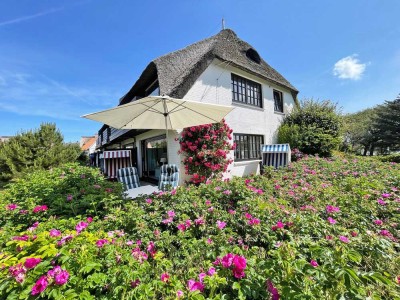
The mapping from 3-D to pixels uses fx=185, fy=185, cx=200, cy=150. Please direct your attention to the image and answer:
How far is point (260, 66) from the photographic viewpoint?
11.5 metres

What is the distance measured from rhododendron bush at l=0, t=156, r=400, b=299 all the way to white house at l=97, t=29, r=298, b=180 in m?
5.03

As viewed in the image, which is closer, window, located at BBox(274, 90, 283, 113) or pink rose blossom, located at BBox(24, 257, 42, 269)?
pink rose blossom, located at BBox(24, 257, 42, 269)

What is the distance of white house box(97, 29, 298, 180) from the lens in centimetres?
795

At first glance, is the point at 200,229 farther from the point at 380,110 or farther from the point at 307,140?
the point at 380,110

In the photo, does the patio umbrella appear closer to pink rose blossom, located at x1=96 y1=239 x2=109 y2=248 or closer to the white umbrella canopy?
the white umbrella canopy

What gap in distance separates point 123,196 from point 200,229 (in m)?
2.00

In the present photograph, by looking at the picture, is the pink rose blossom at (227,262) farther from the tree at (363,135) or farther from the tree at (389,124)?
the tree at (389,124)

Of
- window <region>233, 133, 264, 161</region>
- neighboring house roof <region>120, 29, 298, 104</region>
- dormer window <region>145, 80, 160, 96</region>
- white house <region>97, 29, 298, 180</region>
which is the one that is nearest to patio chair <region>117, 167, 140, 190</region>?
white house <region>97, 29, 298, 180</region>

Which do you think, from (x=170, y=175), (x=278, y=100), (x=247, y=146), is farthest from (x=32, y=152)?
(x=278, y=100)

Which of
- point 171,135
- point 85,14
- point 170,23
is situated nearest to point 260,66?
point 170,23

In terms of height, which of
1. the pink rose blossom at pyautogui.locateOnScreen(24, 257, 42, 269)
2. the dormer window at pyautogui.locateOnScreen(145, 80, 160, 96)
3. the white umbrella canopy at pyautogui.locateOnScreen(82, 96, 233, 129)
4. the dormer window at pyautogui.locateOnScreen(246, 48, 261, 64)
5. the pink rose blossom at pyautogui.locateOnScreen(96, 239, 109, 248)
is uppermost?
the dormer window at pyautogui.locateOnScreen(246, 48, 261, 64)

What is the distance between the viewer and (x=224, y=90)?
8.99 metres

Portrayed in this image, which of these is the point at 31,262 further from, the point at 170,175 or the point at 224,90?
the point at 224,90

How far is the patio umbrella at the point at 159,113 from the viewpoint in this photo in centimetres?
382
